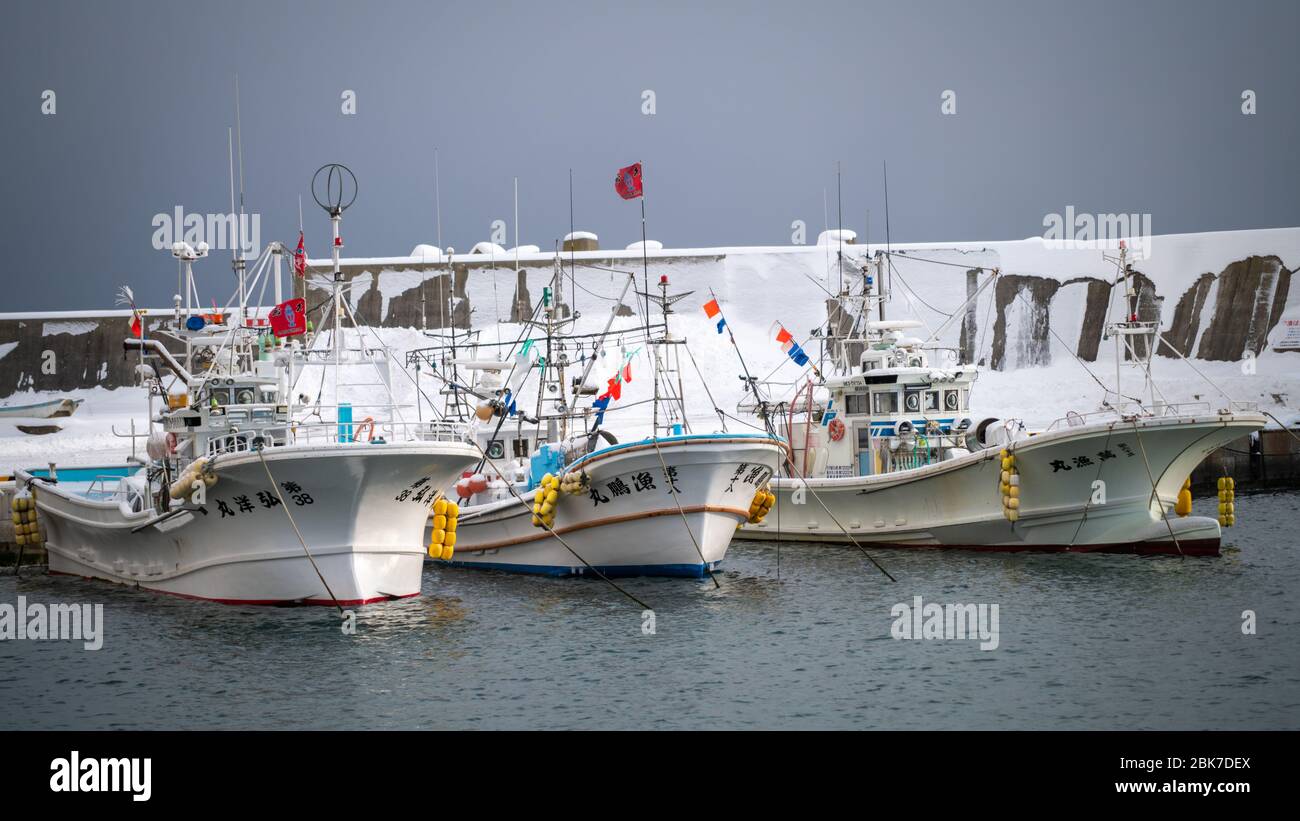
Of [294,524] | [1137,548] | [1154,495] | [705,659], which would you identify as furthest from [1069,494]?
[294,524]

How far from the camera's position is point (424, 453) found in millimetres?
19828

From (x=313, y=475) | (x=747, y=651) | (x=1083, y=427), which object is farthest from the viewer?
(x=1083, y=427)

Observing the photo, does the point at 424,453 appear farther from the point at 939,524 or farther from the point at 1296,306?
the point at 1296,306

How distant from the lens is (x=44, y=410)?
57719 millimetres

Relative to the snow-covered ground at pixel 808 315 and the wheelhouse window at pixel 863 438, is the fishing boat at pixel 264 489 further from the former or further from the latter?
the snow-covered ground at pixel 808 315

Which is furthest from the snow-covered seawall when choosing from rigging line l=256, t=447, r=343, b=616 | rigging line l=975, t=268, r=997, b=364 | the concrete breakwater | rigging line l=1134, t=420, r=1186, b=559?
rigging line l=256, t=447, r=343, b=616

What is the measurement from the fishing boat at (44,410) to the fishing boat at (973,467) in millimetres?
38313

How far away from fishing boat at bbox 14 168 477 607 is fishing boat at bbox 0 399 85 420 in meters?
36.0

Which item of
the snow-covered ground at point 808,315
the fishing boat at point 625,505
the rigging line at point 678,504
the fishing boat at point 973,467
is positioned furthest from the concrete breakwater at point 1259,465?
the rigging line at point 678,504

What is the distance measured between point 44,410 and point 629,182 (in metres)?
43.7

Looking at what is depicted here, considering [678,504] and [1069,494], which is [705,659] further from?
[1069,494]

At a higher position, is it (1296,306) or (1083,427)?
(1296,306)

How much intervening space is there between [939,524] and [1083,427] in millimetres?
4245
